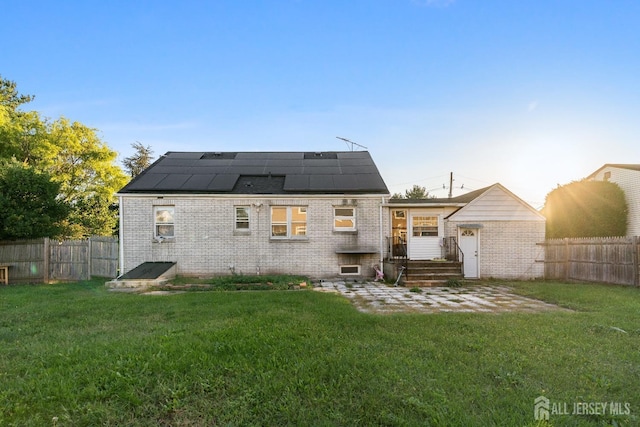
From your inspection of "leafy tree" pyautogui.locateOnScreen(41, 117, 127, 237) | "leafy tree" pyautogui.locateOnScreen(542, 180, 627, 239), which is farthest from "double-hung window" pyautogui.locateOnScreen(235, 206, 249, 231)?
"leafy tree" pyautogui.locateOnScreen(542, 180, 627, 239)

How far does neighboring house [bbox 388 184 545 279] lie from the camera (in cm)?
1216

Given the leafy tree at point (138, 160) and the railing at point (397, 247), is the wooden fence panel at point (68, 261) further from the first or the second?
the leafy tree at point (138, 160)

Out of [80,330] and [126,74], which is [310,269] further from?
[126,74]

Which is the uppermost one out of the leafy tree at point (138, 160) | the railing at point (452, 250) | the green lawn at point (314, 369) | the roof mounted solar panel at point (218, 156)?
the leafy tree at point (138, 160)

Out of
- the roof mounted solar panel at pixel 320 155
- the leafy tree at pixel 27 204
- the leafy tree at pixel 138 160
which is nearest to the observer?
the leafy tree at pixel 27 204

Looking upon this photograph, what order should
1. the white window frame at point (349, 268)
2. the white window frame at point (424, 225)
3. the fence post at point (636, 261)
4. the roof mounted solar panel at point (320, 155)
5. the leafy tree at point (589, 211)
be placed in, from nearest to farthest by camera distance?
the fence post at point (636, 261) → the white window frame at point (349, 268) → the white window frame at point (424, 225) → the leafy tree at point (589, 211) → the roof mounted solar panel at point (320, 155)

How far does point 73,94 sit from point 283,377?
56.1 ft

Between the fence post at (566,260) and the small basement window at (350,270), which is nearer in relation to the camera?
the fence post at (566,260)

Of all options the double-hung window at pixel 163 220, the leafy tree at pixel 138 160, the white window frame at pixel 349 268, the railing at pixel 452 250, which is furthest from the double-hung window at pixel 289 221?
the leafy tree at pixel 138 160

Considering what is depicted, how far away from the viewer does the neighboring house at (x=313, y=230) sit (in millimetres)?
12164

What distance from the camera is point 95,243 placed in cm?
1225

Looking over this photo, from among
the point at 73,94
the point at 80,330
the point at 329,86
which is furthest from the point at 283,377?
the point at 73,94

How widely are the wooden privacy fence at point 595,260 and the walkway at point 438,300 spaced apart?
3.59 meters

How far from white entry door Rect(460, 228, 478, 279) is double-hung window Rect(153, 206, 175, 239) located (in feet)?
38.6
